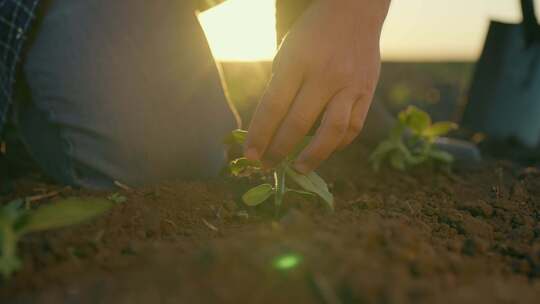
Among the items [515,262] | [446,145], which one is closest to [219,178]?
[515,262]

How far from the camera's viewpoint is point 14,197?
5.41 feet

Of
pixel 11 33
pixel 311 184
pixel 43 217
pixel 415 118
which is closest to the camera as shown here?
pixel 43 217

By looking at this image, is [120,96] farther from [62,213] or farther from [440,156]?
[440,156]

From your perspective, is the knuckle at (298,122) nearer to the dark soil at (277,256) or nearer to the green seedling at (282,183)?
the green seedling at (282,183)

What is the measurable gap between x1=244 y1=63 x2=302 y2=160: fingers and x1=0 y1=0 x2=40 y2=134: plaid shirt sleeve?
0.91 metres

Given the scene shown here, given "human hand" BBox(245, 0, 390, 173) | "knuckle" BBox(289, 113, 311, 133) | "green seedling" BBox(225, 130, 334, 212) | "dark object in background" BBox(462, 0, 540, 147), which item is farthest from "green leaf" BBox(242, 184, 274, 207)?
"dark object in background" BBox(462, 0, 540, 147)

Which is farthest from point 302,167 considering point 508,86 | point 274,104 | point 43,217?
point 508,86

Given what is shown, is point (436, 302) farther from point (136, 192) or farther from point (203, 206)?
point (136, 192)

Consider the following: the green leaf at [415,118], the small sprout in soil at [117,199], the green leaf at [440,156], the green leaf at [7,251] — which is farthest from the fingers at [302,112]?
the green leaf at [440,156]

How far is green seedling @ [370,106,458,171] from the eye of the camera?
228 centimetres

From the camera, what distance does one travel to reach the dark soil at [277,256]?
0.79 metres

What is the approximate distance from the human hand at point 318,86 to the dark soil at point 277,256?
192 mm

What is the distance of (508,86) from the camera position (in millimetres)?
3604

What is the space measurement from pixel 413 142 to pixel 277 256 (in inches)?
69.1
